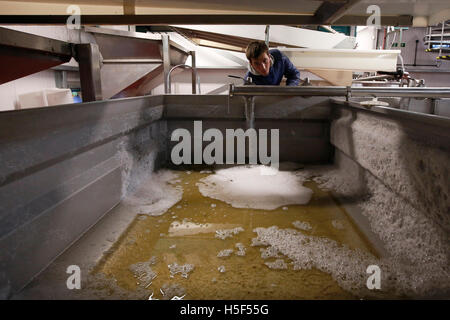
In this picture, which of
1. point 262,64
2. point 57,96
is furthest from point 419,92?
point 57,96

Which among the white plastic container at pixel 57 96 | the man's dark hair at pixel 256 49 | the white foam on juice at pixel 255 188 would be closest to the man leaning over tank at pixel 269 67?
the man's dark hair at pixel 256 49

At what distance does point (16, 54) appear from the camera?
124 centimetres

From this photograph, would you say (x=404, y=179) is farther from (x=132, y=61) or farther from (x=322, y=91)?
(x=132, y=61)

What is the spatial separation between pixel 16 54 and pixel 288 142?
1.60 m

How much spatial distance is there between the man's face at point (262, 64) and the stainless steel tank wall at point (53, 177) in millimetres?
963

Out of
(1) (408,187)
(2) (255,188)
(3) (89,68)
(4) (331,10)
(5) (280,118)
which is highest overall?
(4) (331,10)

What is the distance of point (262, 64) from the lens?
6.88ft

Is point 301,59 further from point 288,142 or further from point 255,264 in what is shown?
point 255,264

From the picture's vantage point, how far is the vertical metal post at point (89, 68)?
145cm

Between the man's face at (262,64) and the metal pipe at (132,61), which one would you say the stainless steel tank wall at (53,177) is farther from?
the metal pipe at (132,61)

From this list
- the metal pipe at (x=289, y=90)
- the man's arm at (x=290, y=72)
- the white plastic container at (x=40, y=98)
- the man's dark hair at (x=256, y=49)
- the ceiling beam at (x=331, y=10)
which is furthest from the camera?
the white plastic container at (x=40, y=98)

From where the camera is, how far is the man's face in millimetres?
2047

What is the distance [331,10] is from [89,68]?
1089 mm

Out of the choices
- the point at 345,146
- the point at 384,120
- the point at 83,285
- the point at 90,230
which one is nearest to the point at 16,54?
the point at 90,230
